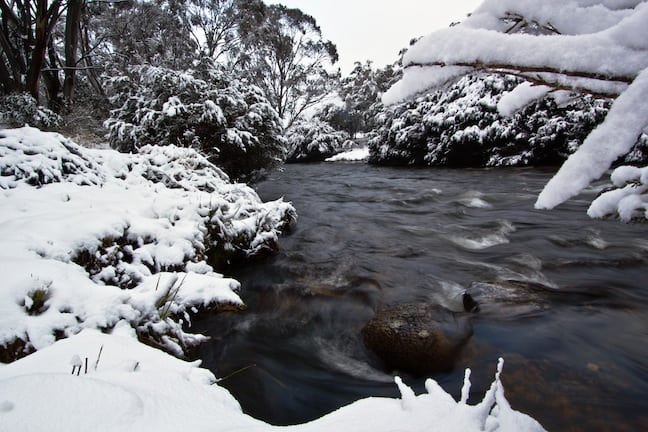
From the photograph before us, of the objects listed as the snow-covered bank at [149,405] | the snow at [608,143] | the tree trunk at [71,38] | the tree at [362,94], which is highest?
the tree at [362,94]

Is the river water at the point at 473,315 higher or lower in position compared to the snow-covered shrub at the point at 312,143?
lower

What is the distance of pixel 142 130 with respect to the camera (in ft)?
22.7

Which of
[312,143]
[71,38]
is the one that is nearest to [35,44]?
[71,38]

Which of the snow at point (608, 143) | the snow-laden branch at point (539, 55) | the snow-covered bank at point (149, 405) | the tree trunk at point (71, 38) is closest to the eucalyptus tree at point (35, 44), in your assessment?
the tree trunk at point (71, 38)

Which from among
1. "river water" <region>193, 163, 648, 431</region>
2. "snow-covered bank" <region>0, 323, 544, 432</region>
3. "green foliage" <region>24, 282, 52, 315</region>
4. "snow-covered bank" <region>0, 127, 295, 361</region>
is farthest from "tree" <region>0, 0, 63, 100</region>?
"snow-covered bank" <region>0, 323, 544, 432</region>

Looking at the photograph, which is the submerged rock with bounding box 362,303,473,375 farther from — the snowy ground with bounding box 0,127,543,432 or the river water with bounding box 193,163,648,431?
the snowy ground with bounding box 0,127,543,432

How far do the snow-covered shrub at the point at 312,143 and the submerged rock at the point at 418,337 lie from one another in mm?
19261

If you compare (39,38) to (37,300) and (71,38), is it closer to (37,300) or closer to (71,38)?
(71,38)

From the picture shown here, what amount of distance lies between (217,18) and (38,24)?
14.6 m

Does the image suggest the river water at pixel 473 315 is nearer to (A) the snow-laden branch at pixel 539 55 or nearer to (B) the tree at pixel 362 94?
(A) the snow-laden branch at pixel 539 55

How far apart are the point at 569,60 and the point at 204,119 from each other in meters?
7.21

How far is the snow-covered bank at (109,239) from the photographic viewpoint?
5.54 ft

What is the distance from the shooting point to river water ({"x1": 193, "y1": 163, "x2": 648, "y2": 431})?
2061 millimetres

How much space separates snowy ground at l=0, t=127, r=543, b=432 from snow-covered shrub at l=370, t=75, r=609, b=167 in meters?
8.82
